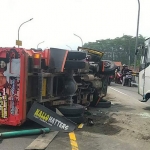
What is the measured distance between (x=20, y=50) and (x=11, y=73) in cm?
A: 52

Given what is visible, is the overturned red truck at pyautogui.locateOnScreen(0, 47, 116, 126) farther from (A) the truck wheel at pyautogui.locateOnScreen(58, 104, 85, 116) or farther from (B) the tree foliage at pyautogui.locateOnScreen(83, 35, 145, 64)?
(B) the tree foliage at pyautogui.locateOnScreen(83, 35, 145, 64)

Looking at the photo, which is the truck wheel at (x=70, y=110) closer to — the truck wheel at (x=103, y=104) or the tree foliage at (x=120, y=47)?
the truck wheel at (x=103, y=104)

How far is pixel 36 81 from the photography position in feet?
20.6

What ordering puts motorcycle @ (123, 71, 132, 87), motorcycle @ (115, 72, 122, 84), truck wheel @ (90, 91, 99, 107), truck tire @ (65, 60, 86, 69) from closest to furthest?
truck tire @ (65, 60, 86, 69) < truck wheel @ (90, 91, 99, 107) < motorcycle @ (123, 71, 132, 87) < motorcycle @ (115, 72, 122, 84)

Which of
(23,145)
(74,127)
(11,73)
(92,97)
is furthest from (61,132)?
(92,97)

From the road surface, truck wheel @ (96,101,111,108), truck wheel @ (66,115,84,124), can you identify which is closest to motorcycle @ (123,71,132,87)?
truck wheel @ (96,101,111,108)

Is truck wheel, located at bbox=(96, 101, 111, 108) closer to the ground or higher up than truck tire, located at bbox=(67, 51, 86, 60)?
closer to the ground

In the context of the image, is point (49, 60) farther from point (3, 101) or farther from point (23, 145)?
point (23, 145)

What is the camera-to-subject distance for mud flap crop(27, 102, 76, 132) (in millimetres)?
5977

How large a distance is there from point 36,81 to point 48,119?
869 millimetres

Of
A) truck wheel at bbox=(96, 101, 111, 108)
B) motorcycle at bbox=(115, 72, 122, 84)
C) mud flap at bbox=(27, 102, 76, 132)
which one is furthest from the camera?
motorcycle at bbox=(115, 72, 122, 84)

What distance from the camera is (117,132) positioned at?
20.1ft

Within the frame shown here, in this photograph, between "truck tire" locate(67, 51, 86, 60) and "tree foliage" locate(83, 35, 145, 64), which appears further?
"tree foliage" locate(83, 35, 145, 64)

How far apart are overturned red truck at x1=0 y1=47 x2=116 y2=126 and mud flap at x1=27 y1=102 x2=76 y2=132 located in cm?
18
